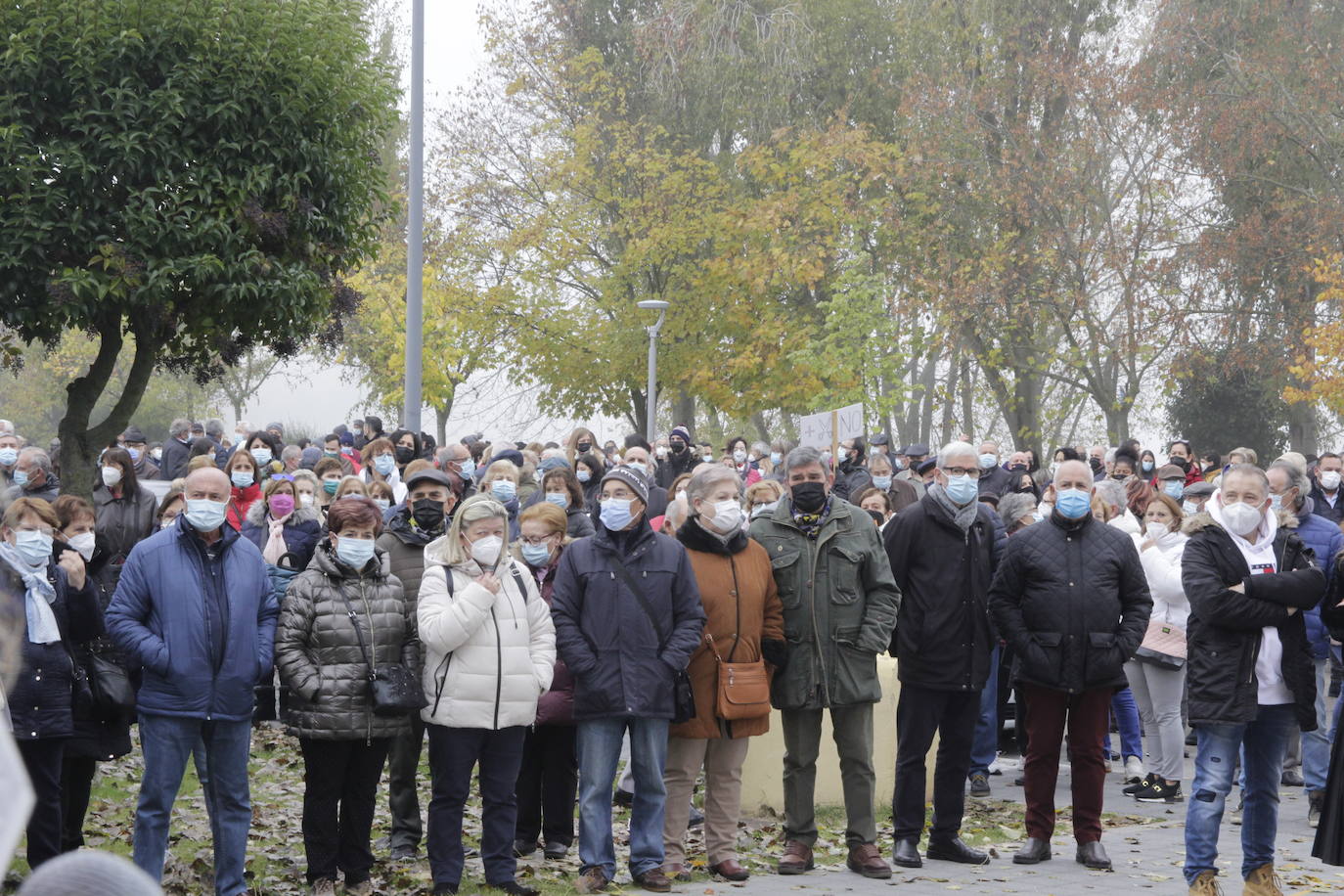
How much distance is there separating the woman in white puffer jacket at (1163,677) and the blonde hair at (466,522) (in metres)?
5.10

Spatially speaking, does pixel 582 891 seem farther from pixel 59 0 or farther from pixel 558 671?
pixel 59 0

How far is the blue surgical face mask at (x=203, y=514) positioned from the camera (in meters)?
7.77

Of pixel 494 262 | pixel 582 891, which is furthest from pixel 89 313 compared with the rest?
pixel 494 262

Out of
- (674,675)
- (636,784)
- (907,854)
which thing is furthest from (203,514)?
(907,854)

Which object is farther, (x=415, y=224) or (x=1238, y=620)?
(x=415, y=224)

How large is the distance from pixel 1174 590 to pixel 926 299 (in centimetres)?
2212

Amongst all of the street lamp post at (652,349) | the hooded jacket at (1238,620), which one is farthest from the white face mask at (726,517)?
the street lamp post at (652,349)

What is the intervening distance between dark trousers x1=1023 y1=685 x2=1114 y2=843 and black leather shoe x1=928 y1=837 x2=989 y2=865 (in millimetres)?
355

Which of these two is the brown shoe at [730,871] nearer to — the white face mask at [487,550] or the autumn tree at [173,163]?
the white face mask at [487,550]

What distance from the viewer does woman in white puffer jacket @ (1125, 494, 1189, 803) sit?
11.4m

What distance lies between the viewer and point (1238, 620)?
796cm

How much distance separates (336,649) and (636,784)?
1757mm

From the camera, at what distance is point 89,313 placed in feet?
36.8

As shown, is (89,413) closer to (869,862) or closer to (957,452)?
(957,452)
